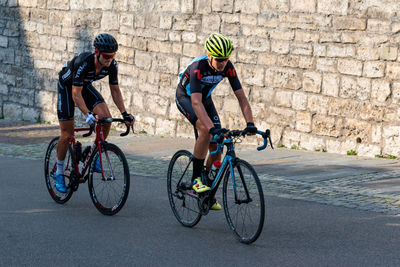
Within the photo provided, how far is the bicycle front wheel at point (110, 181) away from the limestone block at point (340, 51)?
5.41 metres

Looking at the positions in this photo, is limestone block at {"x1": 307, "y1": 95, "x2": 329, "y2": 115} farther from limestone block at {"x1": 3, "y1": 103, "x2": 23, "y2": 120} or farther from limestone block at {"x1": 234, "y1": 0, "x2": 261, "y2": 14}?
limestone block at {"x1": 3, "y1": 103, "x2": 23, "y2": 120}

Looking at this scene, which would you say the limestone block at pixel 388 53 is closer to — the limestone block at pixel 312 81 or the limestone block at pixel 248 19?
the limestone block at pixel 312 81

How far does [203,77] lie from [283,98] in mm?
5865

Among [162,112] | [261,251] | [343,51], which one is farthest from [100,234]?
[162,112]

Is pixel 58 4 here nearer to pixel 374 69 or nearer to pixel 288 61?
pixel 288 61

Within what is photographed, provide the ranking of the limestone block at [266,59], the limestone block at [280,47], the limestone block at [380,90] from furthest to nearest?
the limestone block at [266,59] < the limestone block at [280,47] < the limestone block at [380,90]

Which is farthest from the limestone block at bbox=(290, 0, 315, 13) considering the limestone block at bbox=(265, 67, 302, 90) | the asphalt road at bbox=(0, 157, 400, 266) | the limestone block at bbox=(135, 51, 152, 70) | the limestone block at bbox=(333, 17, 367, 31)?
the asphalt road at bbox=(0, 157, 400, 266)

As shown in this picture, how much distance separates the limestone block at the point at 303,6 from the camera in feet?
39.1

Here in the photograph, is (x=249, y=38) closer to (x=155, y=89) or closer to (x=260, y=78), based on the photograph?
(x=260, y=78)

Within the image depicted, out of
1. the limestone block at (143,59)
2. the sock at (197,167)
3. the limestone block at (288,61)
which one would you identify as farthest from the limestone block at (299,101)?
the sock at (197,167)

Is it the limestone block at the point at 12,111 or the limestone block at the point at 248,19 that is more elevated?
the limestone block at the point at 248,19

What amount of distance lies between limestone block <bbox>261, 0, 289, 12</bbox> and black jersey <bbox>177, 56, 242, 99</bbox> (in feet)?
18.7

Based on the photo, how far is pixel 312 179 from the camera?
9359 millimetres

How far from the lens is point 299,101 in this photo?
481 inches
